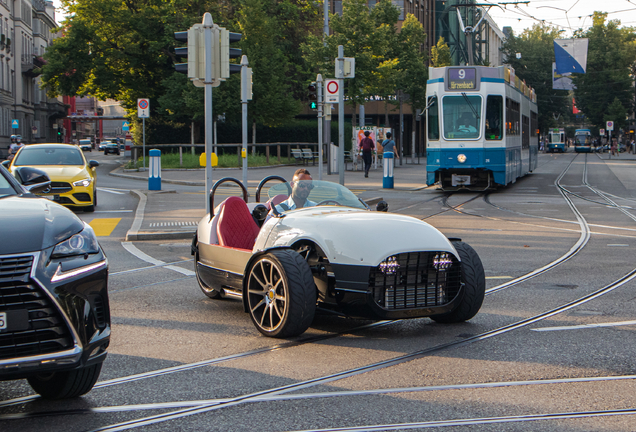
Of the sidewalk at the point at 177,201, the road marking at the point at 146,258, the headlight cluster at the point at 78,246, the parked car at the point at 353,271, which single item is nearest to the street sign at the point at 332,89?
the sidewalk at the point at 177,201

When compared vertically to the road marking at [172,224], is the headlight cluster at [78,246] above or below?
above

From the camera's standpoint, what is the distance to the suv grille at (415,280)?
5.76 m

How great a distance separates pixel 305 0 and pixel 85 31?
648 inches

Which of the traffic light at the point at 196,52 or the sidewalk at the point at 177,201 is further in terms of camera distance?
the sidewalk at the point at 177,201

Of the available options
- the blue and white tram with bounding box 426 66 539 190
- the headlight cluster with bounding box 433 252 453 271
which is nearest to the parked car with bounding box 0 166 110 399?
the headlight cluster with bounding box 433 252 453 271

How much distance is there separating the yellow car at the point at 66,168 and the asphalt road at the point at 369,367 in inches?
344

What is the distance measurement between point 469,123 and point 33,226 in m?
19.9

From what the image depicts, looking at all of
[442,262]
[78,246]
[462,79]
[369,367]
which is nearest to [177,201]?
[462,79]

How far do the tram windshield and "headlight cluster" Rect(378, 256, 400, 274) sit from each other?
17571 mm

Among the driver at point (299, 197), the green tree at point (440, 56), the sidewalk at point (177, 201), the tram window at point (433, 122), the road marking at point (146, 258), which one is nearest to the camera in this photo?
the driver at point (299, 197)

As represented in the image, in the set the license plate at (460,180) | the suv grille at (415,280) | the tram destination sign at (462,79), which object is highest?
the tram destination sign at (462,79)

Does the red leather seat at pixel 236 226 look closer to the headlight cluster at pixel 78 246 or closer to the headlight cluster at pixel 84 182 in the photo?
the headlight cluster at pixel 78 246

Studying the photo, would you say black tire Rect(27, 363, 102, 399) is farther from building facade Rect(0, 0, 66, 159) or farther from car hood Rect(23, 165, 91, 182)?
building facade Rect(0, 0, 66, 159)

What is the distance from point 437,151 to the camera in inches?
910
